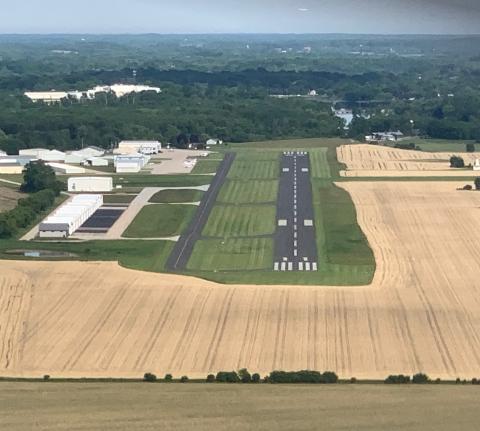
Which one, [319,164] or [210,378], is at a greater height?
[210,378]

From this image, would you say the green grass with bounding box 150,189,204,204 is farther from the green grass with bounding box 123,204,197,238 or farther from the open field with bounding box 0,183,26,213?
the open field with bounding box 0,183,26,213

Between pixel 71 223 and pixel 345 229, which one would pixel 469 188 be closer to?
pixel 345 229

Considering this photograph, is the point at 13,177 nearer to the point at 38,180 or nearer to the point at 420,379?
the point at 38,180

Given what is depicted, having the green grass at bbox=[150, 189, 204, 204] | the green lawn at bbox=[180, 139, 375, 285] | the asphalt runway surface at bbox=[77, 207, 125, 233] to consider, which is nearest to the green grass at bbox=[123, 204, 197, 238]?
the asphalt runway surface at bbox=[77, 207, 125, 233]

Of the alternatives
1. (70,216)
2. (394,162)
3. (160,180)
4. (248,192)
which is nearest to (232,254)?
(70,216)

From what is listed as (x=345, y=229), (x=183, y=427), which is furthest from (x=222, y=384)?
(x=345, y=229)
